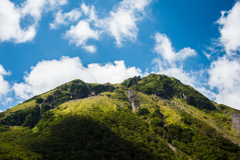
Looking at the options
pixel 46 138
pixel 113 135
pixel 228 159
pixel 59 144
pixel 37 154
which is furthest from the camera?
pixel 113 135

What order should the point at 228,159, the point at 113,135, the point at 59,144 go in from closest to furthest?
the point at 228,159 < the point at 59,144 < the point at 113,135

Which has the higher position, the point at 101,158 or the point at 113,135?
the point at 113,135

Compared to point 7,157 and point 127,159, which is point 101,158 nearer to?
point 127,159

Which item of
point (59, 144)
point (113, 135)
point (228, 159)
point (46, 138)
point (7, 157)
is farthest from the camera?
point (113, 135)

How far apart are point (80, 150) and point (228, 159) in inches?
7070

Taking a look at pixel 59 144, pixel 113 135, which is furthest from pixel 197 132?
pixel 59 144

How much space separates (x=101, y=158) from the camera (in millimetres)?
137500

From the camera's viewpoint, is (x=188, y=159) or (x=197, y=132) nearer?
(x=188, y=159)

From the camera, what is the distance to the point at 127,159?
14188cm

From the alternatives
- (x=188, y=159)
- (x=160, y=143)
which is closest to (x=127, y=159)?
(x=160, y=143)

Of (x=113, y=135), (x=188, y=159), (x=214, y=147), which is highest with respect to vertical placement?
(x=113, y=135)

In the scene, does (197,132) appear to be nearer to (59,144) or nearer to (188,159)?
(188,159)

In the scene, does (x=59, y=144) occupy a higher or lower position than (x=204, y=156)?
higher

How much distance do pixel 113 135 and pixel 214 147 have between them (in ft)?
458
